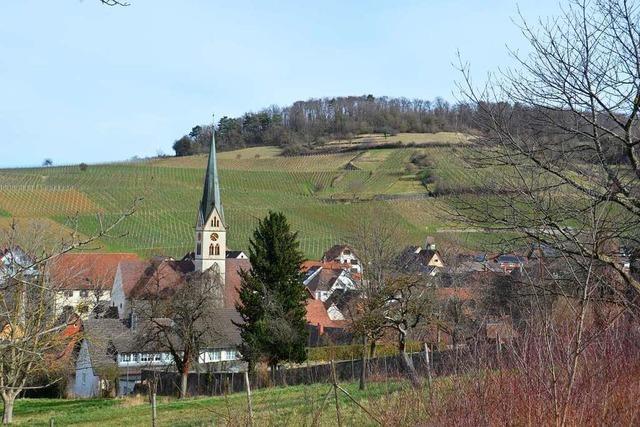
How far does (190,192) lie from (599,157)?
7531 cm

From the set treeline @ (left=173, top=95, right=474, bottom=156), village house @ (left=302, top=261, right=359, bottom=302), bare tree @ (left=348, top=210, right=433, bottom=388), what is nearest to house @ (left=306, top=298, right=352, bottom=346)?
bare tree @ (left=348, top=210, right=433, bottom=388)

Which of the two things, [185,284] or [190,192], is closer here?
[185,284]

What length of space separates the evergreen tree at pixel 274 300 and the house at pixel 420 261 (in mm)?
5252

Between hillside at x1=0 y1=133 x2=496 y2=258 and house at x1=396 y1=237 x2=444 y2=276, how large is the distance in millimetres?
3217

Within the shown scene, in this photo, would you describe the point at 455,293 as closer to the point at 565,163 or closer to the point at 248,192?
the point at 565,163

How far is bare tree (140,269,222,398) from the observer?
2783 cm

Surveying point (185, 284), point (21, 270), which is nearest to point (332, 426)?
point (21, 270)

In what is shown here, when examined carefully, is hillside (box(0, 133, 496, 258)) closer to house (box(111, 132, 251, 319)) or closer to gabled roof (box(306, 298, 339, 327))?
house (box(111, 132, 251, 319))

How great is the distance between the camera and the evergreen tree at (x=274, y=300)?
30.4 m

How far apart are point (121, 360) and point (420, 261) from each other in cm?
1771

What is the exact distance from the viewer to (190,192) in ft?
262

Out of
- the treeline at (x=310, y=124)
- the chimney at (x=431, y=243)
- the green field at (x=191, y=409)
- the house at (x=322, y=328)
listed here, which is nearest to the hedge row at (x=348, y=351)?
the house at (x=322, y=328)

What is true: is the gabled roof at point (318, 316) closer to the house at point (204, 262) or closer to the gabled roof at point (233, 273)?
the gabled roof at point (233, 273)

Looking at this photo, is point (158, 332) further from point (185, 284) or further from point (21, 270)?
point (21, 270)
